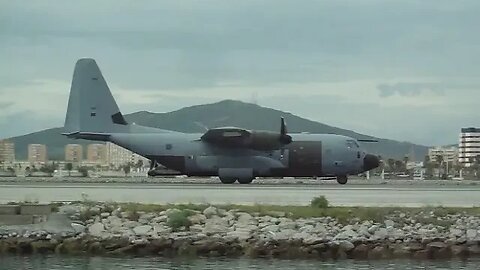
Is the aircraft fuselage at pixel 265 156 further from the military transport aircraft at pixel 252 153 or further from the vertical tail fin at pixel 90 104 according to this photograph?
the vertical tail fin at pixel 90 104

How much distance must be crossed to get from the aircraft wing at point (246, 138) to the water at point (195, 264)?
94.2 ft

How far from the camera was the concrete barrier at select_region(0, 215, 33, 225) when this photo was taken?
80.2 feet

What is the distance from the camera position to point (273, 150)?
51469 mm

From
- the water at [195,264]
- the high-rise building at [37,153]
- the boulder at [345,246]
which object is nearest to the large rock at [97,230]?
the water at [195,264]

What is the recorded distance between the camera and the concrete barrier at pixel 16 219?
80.2 feet

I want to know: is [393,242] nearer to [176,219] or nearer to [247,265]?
[247,265]

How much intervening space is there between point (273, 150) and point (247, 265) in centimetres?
3041

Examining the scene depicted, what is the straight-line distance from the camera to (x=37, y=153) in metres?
133

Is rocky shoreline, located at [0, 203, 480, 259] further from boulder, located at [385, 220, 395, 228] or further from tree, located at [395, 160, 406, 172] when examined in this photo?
tree, located at [395, 160, 406, 172]

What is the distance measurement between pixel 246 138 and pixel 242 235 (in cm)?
2820

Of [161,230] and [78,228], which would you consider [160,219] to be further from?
[78,228]

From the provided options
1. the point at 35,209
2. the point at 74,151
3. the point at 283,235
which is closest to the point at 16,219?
the point at 35,209

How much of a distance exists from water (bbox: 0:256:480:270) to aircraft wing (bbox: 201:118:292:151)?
94.2 ft

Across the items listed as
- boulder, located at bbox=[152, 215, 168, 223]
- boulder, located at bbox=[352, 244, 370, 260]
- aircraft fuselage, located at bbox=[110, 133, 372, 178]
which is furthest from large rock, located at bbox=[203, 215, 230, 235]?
aircraft fuselage, located at bbox=[110, 133, 372, 178]
